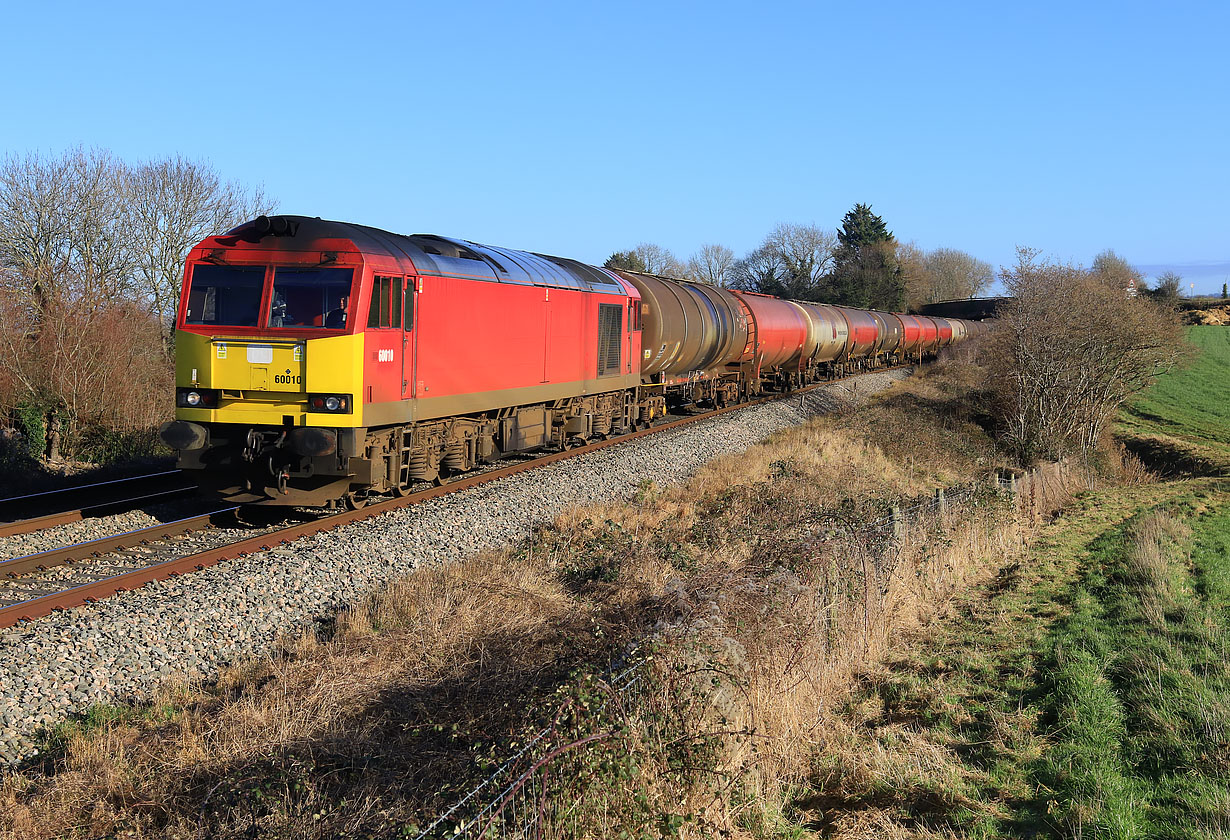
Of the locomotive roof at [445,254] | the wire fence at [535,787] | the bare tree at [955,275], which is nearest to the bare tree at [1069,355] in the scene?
the locomotive roof at [445,254]

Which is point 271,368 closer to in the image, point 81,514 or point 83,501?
point 81,514

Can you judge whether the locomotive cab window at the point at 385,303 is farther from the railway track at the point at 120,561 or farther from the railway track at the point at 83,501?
the railway track at the point at 83,501

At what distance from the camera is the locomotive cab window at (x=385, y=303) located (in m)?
11.1

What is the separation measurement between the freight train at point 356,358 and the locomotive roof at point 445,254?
29mm

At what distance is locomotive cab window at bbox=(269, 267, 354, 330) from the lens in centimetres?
1085

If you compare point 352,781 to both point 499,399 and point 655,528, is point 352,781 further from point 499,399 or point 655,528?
point 499,399

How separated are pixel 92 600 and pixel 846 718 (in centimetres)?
660

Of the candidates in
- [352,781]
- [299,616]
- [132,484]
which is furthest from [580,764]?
[132,484]

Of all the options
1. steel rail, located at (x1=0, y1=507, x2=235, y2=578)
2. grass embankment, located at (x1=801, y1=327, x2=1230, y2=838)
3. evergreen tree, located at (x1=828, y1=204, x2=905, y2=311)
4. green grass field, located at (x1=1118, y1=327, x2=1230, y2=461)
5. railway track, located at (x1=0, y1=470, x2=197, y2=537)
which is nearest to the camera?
grass embankment, located at (x1=801, y1=327, x2=1230, y2=838)

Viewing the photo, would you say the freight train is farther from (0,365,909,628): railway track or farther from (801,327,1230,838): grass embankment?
(801,327,1230,838): grass embankment

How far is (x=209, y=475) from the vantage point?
1141 cm

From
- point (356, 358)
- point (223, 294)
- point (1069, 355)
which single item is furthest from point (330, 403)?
point (1069, 355)

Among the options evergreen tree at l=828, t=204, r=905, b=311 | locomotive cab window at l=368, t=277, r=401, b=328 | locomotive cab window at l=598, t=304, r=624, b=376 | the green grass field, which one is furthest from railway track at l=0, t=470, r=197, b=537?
evergreen tree at l=828, t=204, r=905, b=311

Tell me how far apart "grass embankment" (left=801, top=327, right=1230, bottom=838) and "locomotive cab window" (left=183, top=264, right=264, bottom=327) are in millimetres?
8205
